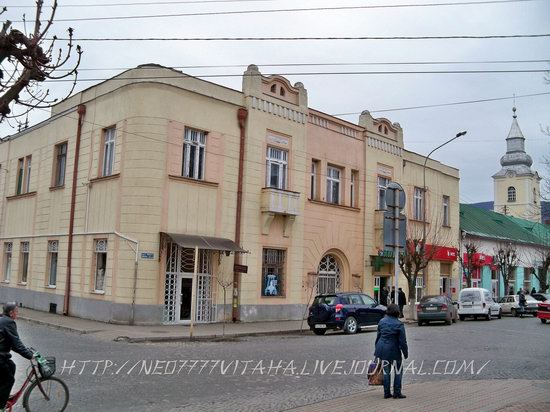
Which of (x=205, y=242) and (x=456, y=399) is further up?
(x=205, y=242)

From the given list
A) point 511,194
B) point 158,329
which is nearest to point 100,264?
point 158,329

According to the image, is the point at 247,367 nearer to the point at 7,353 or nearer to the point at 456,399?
the point at 456,399

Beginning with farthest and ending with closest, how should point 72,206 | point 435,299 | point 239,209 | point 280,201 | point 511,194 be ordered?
point 511,194 < point 435,299 < point 280,201 < point 72,206 < point 239,209

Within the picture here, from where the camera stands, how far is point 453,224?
132 ft

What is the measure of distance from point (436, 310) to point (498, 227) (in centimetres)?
2490

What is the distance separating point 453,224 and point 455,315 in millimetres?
12083

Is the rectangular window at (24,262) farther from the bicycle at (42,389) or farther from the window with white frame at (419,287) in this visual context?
the bicycle at (42,389)

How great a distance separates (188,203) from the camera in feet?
76.1

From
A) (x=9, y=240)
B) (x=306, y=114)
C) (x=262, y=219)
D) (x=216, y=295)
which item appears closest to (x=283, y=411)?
(x=216, y=295)

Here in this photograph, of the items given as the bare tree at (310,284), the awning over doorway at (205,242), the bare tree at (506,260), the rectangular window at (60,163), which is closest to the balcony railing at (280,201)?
the awning over doorway at (205,242)

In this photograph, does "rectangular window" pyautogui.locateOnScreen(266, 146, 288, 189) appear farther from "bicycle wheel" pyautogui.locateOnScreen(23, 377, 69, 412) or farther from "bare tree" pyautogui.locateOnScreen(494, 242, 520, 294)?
"bare tree" pyautogui.locateOnScreen(494, 242, 520, 294)

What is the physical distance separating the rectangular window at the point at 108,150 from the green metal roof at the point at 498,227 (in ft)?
89.2

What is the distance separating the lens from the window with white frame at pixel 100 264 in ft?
75.7

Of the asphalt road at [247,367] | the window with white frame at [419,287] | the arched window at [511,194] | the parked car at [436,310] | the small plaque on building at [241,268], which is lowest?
the asphalt road at [247,367]
